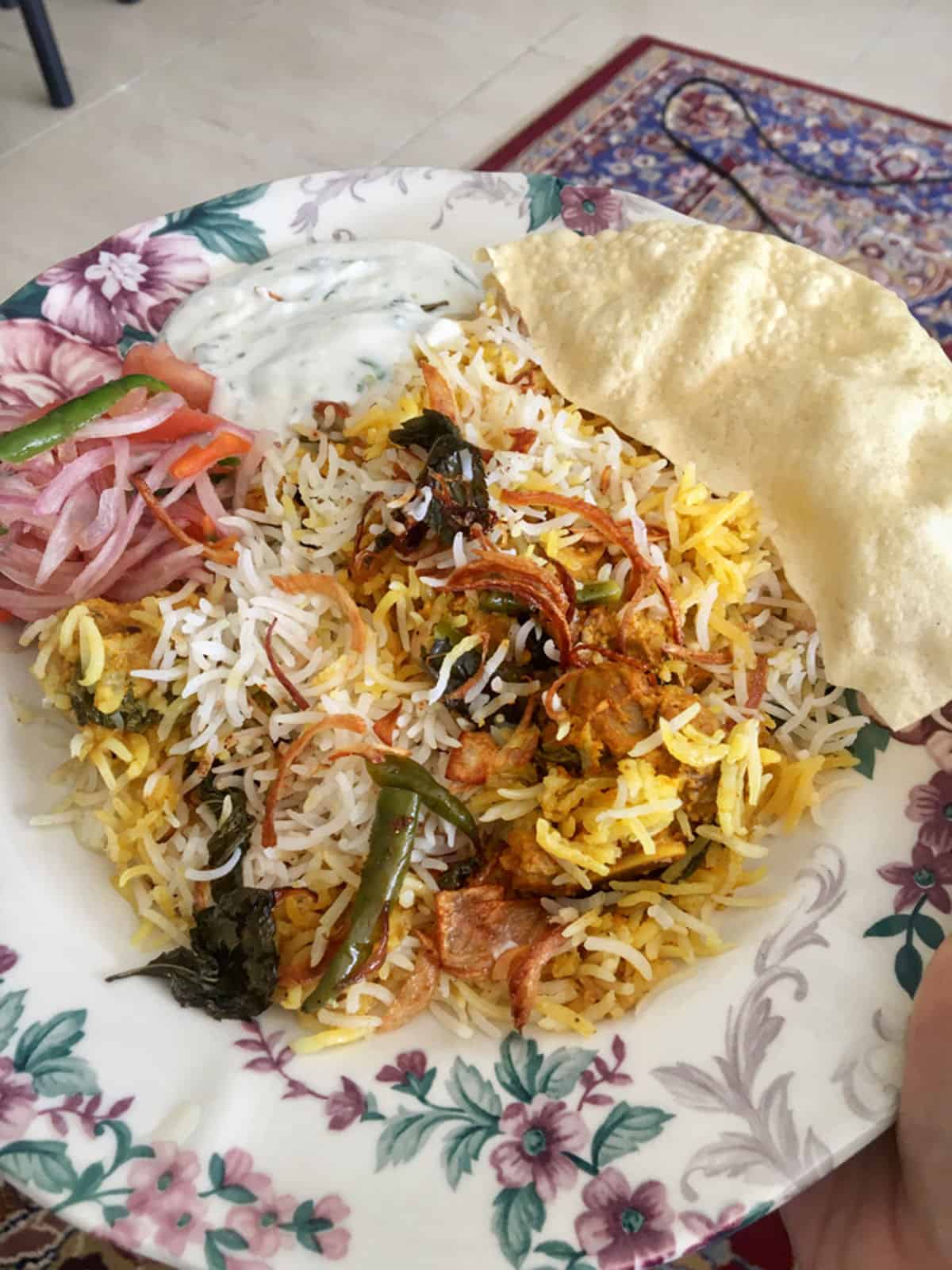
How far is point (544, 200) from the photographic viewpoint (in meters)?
2.88

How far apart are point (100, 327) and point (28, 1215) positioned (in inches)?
80.8

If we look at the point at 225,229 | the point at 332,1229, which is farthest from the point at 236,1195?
the point at 225,229

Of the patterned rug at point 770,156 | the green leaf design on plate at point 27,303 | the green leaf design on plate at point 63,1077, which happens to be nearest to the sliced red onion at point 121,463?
the green leaf design on plate at point 27,303

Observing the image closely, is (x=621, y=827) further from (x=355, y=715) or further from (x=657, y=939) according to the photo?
(x=355, y=715)

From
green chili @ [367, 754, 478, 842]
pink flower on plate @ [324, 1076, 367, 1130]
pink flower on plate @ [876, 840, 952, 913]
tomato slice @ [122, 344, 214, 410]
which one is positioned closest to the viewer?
pink flower on plate @ [324, 1076, 367, 1130]

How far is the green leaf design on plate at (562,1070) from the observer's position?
5.37 ft

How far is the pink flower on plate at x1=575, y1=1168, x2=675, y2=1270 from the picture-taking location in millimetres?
1404

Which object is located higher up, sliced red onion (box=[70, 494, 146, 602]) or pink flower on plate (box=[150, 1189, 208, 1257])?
sliced red onion (box=[70, 494, 146, 602])

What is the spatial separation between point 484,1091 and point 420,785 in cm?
53

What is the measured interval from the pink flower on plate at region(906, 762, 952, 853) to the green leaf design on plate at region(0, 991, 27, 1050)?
159 centimetres

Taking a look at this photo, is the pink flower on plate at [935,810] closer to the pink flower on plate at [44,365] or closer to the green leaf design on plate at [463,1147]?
the green leaf design on plate at [463,1147]

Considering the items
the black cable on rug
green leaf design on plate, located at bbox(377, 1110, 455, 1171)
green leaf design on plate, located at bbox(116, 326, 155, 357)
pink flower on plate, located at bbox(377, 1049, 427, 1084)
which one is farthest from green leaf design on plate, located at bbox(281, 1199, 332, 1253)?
the black cable on rug

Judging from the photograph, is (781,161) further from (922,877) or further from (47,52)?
(922,877)

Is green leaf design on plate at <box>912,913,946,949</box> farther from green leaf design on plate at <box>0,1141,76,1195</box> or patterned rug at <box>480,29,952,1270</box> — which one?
patterned rug at <box>480,29,952,1270</box>
